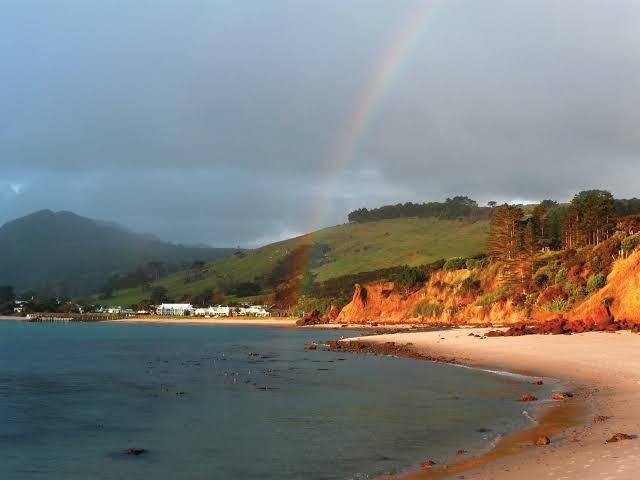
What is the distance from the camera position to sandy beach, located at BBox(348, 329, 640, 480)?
A: 1658cm

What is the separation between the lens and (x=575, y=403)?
27859 mm

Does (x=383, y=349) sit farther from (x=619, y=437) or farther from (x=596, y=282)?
(x=619, y=437)

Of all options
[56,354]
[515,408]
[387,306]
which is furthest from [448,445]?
[387,306]

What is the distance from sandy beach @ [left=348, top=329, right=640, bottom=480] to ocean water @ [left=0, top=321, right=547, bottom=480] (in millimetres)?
2245

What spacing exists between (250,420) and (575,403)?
15166mm

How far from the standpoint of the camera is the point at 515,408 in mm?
28375

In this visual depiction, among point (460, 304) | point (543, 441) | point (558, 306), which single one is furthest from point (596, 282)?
point (543, 441)

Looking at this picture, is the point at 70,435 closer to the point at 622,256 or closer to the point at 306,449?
the point at 306,449

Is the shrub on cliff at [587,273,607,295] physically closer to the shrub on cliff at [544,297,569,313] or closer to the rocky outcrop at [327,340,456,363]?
the shrub on cliff at [544,297,569,313]

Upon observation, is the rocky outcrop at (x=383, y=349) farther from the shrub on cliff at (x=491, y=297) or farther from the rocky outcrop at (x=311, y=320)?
the rocky outcrop at (x=311, y=320)

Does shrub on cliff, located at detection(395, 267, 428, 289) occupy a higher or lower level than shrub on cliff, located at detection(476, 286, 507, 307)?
higher

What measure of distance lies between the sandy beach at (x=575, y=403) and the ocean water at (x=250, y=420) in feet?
7.37

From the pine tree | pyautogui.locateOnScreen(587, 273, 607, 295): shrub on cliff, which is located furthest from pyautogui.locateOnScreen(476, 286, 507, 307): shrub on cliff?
pyautogui.locateOnScreen(587, 273, 607, 295): shrub on cliff

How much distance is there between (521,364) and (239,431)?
26.8m
